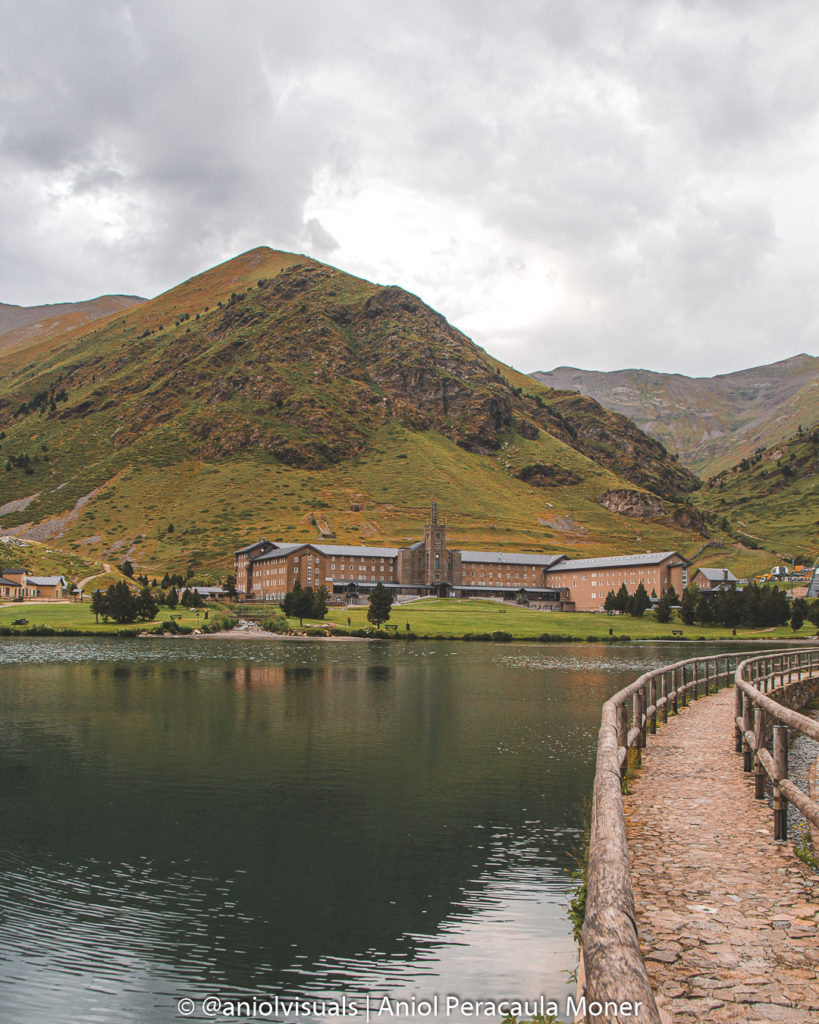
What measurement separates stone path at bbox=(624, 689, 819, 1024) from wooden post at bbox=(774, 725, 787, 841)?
0.26m

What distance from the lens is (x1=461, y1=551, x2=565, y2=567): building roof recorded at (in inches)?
7633

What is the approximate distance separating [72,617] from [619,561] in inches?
4616

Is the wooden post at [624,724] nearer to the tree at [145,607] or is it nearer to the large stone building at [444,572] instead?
the tree at [145,607]

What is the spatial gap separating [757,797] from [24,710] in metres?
36.4

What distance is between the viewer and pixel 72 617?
358 feet

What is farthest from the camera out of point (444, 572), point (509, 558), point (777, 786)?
point (509, 558)

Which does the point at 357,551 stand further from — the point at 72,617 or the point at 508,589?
the point at 72,617

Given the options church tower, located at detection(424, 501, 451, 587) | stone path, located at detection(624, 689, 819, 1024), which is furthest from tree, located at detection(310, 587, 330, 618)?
stone path, located at detection(624, 689, 819, 1024)

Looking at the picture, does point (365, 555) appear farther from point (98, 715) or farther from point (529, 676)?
point (98, 715)

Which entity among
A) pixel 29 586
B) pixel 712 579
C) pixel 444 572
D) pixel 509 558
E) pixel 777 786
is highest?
pixel 509 558

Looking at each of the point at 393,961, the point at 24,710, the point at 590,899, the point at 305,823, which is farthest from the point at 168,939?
the point at 24,710

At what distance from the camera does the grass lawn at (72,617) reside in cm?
9912

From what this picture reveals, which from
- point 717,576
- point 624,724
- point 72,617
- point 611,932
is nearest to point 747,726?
point 624,724

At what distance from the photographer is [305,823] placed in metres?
20.2
